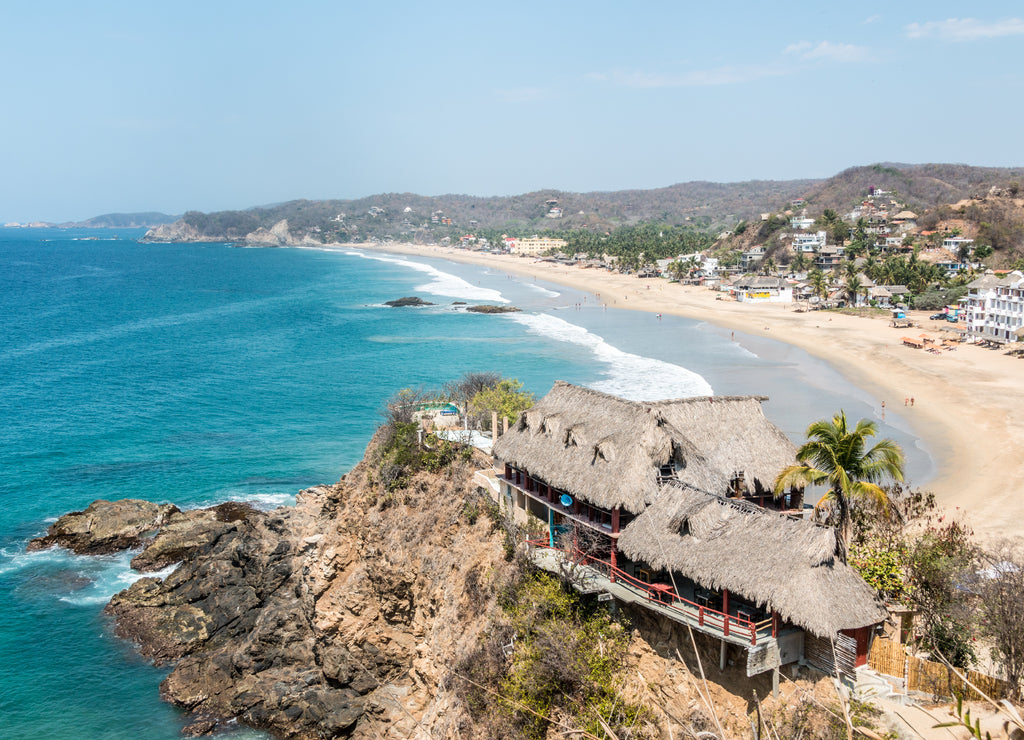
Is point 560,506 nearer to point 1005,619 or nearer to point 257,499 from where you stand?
point 1005,619

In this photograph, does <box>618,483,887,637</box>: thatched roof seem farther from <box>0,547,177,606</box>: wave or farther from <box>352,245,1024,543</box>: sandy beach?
<box>0,547,177,606</box>: wave

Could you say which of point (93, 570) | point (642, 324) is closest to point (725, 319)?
point (642, 324)

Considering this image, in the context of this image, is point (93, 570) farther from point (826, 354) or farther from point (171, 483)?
point (826, 354)

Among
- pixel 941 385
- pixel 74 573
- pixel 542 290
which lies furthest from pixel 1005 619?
pixel 542 290

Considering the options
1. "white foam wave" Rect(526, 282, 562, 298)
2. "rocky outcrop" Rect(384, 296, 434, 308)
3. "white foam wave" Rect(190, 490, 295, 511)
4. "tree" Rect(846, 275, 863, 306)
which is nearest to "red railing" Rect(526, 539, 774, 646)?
"white foam wave" Rect(190, 490, 295, 511)

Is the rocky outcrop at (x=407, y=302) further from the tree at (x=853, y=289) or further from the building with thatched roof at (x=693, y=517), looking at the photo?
the building with thatched roof at (x=693, y=517)
